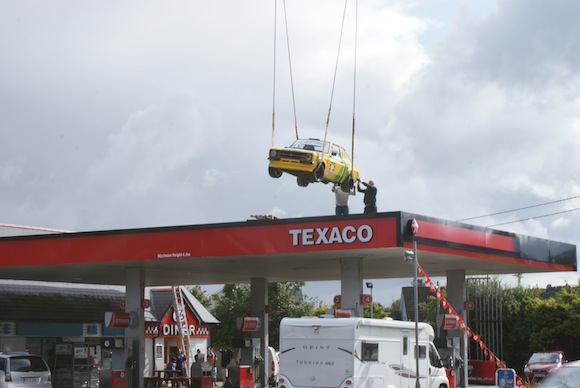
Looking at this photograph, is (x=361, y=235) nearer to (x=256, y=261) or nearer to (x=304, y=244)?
(x=304, y=244)

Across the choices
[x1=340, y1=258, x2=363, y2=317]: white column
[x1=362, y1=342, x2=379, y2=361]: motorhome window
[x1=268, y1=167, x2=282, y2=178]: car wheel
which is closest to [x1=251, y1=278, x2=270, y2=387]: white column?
[x1=268, y1=167, x2=282, y2=178]: car wheel

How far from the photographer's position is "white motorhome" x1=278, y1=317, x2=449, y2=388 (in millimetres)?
22109

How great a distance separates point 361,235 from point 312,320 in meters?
4.24

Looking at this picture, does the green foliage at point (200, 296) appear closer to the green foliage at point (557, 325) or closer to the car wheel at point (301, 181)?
the green foliage at point (557, 325)

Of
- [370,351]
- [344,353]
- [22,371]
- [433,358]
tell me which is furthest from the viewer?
[22,371]

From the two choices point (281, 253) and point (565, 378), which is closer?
Answer: point (565, 378)

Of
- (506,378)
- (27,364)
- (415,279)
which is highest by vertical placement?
(415,279)

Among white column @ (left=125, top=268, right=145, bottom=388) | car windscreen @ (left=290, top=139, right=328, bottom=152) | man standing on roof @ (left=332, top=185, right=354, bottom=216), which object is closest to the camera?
man standing on roof @ (left=332, top=185, right=354, bottom=216)

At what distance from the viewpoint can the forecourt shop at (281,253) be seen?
88.1ft

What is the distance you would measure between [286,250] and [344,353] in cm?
607

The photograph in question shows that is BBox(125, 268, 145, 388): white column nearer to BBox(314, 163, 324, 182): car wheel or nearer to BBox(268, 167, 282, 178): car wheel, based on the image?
BBox(268, 167, 282, 178): car wheel

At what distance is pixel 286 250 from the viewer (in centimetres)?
2766

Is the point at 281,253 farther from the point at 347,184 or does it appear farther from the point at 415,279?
the point at 415,279

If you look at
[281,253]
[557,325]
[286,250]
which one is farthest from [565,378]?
[557,325]
